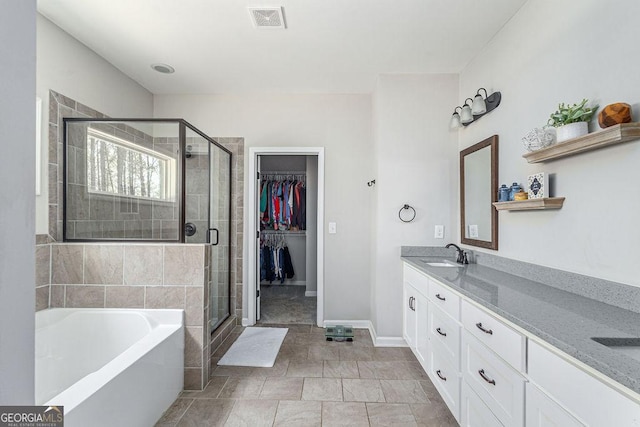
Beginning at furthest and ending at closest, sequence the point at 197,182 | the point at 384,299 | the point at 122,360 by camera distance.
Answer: the point at 384,299, the point at 197,182, the point at 122,360

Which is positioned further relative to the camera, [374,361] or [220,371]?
[374,361]

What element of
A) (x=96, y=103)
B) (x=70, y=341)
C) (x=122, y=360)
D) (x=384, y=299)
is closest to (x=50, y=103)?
(x=96, y=103)

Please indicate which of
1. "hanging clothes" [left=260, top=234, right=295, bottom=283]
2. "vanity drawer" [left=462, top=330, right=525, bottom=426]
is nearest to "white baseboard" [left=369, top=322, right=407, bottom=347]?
"vanity drawer" [left=462, top=330, right=525, bottom=426]

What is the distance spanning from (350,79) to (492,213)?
187cm

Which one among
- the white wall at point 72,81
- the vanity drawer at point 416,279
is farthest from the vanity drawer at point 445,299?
the white wall at point 72,81

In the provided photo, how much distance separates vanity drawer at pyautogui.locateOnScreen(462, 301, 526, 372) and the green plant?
1.03m

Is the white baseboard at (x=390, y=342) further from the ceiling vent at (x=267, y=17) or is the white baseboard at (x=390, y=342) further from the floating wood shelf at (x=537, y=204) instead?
the ceiling vent at (x=267, y=17)

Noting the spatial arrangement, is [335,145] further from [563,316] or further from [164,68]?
[563,316]

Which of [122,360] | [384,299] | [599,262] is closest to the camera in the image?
[599,262]

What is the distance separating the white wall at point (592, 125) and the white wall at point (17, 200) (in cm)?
194

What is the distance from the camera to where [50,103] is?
7.57 ft

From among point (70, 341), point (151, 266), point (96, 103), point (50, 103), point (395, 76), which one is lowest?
point (70, 341)

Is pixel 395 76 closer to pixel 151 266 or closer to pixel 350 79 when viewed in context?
pixel 350 79

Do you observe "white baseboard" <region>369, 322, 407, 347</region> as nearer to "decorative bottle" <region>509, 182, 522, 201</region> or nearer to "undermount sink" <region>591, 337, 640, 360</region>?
"decorative bottle" <region>509, 182, 522, 201</region>
